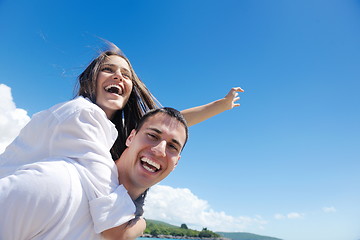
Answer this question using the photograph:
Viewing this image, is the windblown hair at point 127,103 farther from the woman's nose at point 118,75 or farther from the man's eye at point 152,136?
the man's eye at point 152,136

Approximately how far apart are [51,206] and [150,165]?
872mm

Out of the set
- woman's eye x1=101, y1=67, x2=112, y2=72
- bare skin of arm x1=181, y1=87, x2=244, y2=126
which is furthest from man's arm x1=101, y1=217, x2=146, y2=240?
bare skin of arm x1=181, y1=87, x2=244, y2=126

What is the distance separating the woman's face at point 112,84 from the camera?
9.25 feet

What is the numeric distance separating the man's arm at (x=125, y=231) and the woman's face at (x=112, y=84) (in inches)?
48.6

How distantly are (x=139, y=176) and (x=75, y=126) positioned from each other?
2.06 feet

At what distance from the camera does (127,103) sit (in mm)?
3377

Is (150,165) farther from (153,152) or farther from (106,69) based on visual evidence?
(106,69)

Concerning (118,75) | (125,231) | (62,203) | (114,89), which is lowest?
(125,231)

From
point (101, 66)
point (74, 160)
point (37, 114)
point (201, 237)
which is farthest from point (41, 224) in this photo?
point (201, 237)

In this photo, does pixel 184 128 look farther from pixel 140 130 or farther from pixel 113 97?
pixel 113 97

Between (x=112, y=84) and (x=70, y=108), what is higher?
(x=112, y=84)

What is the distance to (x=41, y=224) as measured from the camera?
1.51 m

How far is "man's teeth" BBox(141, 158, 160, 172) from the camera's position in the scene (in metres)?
2.21

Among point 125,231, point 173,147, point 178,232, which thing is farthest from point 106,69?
point 178,232
